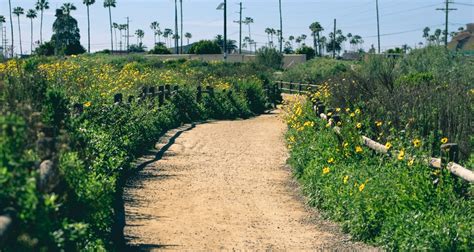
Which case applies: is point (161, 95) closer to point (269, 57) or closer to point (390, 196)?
point (390, 196)

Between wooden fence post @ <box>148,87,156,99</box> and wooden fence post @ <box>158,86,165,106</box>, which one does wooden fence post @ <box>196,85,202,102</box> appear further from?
wooden fence post @ <box>148,87,156,99</box>

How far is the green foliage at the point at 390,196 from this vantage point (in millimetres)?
8734

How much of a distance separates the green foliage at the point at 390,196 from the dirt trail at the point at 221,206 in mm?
300

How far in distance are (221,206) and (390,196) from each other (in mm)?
3440

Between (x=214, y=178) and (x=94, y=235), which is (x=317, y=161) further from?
(x=94, y=235)

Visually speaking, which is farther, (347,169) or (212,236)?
(347,169)

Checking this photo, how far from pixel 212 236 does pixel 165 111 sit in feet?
50.5

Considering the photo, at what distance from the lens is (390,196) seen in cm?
1010

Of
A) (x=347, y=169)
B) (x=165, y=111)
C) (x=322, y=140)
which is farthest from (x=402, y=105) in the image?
(x=165, y=111)

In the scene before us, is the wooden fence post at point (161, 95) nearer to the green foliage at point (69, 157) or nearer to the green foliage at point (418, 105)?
the green foliage at point (69, 157)

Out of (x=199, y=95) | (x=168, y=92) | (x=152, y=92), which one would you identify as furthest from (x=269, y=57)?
(x=152, y=92)

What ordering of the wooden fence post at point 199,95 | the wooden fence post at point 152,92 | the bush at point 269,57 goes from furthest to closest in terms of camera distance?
the bush at point 269,57 < the wooden fence post at point 199,95 < the wooden fence post at point 152,92

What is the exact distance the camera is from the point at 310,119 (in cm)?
1886

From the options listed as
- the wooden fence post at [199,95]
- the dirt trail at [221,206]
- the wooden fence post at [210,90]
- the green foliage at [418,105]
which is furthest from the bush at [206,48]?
the green foliage at [418,105]
